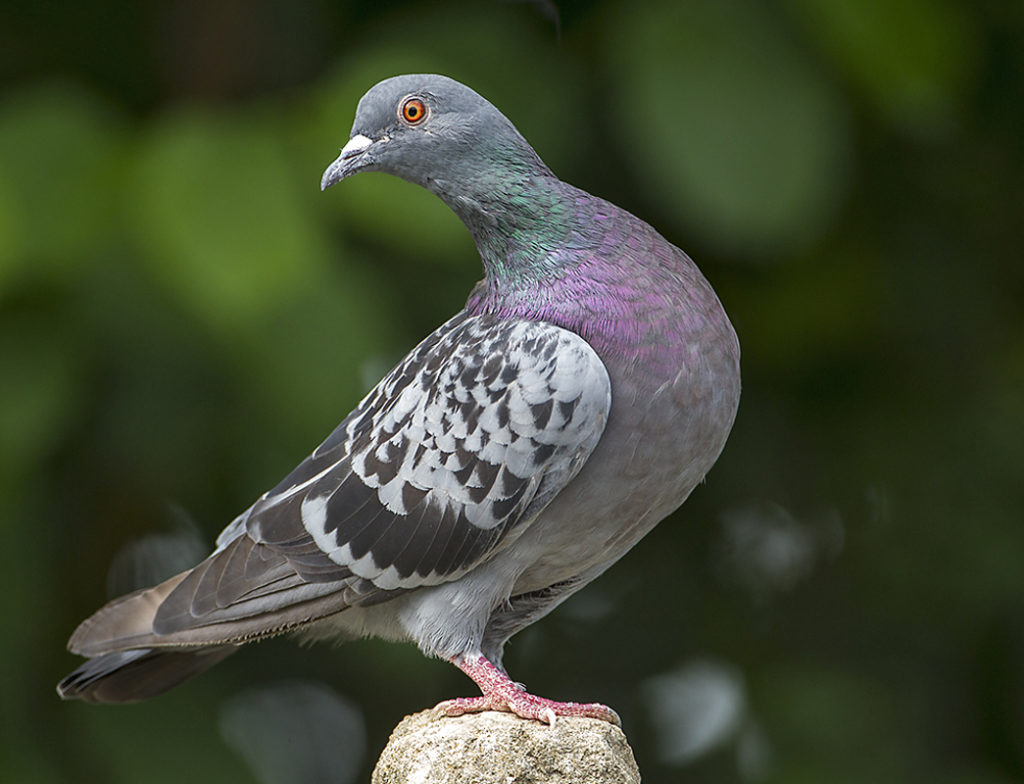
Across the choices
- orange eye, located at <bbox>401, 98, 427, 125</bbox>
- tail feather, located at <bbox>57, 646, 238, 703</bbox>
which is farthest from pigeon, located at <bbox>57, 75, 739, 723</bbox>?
tail feather, located at <bbox>57, 646, 238, 703</bbox>

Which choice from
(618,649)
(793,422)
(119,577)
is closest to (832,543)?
(793,422)

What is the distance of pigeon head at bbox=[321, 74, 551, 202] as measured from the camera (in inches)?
107

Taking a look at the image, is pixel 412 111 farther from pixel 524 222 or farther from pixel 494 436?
pixel 494 436

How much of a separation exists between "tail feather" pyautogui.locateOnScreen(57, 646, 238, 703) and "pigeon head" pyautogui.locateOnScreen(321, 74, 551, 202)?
49.5 inches

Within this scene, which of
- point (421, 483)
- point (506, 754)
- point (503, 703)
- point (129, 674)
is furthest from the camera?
point (129, 674)

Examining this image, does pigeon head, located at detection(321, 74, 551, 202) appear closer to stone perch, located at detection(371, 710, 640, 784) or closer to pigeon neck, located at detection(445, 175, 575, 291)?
pigeon neck, located at detection(445, 175, 575, 291)

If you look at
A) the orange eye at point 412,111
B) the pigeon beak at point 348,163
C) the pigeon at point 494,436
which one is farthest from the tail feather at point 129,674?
the orange eye at point 412,111

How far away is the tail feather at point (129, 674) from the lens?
3.10 m

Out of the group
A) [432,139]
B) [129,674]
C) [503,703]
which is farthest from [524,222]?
[129,674]

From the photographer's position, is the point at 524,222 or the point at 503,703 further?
the point at 524,222

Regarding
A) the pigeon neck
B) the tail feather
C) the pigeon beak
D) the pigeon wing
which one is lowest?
the tail feather

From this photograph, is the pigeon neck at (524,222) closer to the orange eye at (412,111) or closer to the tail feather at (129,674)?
the orange eye at (412,111)

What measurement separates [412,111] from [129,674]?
153cm

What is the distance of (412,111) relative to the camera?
2.73m
